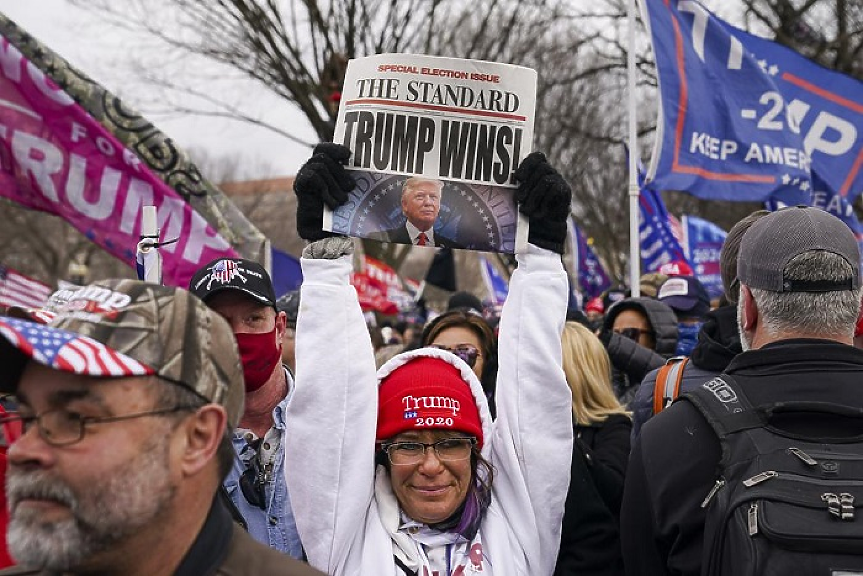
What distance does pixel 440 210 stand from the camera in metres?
3.19

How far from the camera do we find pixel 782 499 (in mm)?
2232

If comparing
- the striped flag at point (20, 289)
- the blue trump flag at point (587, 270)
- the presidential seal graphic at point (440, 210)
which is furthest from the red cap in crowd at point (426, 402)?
the blue trump flag at point (587, 270)

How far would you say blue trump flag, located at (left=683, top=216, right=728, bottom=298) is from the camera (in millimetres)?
11047

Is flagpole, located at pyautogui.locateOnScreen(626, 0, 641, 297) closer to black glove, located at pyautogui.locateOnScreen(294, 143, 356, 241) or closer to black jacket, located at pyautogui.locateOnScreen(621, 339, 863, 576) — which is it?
black glove, located at pyautogui.locateOnScreen(294, 143, 356, 241)

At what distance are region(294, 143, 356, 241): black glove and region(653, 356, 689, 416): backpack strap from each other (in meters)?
1.20

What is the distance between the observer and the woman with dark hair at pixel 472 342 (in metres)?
4.50

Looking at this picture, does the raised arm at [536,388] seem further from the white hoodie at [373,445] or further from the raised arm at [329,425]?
the raised arm at [329,425]

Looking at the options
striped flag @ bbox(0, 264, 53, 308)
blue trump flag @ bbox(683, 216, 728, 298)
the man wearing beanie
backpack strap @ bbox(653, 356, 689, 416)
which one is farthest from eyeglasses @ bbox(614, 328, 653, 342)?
blue trump flag @ bbox(683, 216, 728, 298)

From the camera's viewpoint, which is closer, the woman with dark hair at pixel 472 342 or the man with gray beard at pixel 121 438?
the man with gray beard at pixel 121 438

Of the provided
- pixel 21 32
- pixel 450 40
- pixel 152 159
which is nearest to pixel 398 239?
pixel 152 159

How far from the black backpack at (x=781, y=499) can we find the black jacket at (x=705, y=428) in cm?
5

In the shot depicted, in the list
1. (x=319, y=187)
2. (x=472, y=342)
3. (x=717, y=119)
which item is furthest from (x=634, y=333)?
(x=319, y=187)

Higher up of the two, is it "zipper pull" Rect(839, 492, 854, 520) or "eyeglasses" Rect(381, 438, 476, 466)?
"eyeglasses" Rect(381, 438, 476, 466)

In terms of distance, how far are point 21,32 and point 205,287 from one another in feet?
8.67
